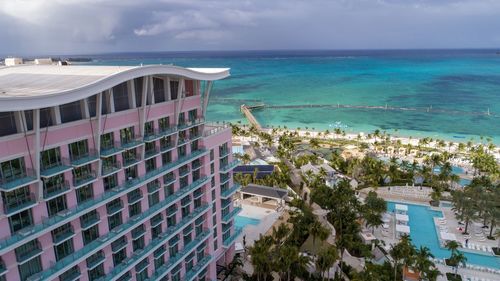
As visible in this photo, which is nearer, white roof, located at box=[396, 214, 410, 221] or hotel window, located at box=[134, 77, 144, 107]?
hotel window, located at box=[134, 77, 144, 107]

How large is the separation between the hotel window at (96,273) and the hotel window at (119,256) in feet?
4.25

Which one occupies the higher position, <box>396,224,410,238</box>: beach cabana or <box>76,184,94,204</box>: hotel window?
<box>76,184,94,204</box>: hotel window

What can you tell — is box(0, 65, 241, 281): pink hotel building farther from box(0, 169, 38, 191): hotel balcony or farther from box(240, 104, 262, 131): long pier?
box(240, 104, 262, 131): long pier

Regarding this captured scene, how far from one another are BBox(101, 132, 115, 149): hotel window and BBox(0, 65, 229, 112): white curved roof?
4.35 metres

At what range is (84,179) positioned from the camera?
28.5 meters

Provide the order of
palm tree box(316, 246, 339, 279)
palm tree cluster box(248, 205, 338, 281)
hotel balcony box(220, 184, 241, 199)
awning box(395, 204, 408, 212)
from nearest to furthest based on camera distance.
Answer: palm tree cluster box(248, 205, 338, 281) → palm tree box(316, 246, 339, 279) → hotel balcony box(220, 184, 241, 199) → awning box(395, 204, 408, 212)

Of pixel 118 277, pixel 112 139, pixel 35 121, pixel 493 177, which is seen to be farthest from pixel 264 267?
pixel 493 177

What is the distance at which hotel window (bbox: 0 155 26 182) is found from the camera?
23844mm

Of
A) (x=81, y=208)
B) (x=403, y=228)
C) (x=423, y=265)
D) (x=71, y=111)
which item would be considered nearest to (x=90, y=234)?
(x=81, y=208)

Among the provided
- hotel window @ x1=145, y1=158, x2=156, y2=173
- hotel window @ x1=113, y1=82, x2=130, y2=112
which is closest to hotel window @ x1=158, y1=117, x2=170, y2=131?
hotel window @ x1=145, y1=158, x2=156, y2=173

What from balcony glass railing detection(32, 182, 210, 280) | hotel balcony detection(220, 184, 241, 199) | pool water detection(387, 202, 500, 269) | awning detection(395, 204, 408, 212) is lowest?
pool water detection(387, 202, 500, 269)

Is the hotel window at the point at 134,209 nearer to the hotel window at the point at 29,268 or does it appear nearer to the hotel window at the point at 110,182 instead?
the hotel window at the point at 110,182

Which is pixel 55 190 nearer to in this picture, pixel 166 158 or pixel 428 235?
pixel 166 158

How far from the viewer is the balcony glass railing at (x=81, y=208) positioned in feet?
78.4
